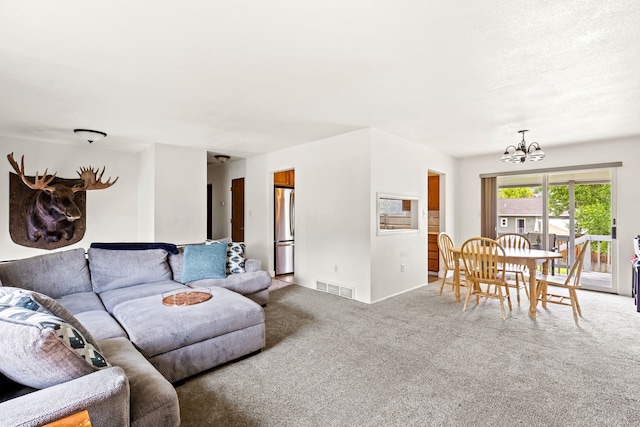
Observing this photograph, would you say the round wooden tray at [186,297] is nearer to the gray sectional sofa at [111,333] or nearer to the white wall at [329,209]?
the gray sectional sofa at [111,333]

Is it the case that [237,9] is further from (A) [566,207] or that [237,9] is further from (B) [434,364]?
(A) [566,207]

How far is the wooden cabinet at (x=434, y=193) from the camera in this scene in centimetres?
614

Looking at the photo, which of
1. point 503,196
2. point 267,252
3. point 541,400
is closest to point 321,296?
point 267,252

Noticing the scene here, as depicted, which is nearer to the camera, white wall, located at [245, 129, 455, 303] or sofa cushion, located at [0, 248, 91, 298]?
sofa cushion, located at [0, 248, 91, 298]

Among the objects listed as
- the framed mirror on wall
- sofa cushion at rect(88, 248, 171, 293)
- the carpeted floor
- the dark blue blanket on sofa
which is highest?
the framed mirror on wall

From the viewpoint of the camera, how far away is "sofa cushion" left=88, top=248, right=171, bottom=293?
3.21 m

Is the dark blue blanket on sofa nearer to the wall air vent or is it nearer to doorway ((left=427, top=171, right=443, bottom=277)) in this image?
the wall air vent

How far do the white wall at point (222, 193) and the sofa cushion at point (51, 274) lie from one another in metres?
3.74

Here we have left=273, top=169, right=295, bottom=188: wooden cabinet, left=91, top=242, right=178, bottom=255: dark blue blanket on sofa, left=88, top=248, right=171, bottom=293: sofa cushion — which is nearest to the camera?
left=88, top=248, right=171, bottom=293: sofa cushion

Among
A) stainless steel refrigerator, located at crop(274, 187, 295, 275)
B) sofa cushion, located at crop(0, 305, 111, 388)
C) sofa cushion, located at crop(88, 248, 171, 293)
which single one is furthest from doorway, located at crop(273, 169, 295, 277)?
sofa cushion, located at crop(0, 305, 111, 388)

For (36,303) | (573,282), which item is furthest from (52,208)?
(573,282)

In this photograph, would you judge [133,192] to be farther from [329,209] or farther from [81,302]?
[329,209]

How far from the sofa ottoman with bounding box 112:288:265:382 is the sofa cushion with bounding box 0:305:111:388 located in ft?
2.79

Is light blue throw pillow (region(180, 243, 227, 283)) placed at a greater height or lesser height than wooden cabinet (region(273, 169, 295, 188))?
lesser
